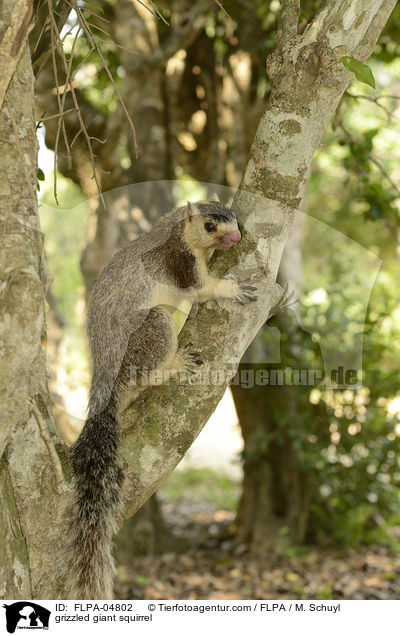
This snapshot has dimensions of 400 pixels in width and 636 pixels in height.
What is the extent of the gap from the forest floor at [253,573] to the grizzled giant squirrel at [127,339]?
7.75ft

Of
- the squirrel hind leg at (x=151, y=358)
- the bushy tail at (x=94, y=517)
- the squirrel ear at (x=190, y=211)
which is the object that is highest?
the squirrel ear at (x=190, y=211)

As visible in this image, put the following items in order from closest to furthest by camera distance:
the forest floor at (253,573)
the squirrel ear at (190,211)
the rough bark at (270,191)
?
1. the rough bark at (270,191)
2. the squirrel ear at (190,211)
3. the forest floor at (253,573)

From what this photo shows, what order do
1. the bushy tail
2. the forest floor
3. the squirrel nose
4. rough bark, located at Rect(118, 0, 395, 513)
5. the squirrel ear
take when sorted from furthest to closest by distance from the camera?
the forest floor < the squirrel ear < the squirrel nose < rough bark, located at Rect(118, 0, 395, 513) < the bushy tail

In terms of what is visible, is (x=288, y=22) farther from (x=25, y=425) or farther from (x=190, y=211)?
(x=25, y=425)

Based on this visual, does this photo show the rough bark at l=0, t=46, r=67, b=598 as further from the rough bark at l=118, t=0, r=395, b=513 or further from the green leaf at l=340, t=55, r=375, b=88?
the green leaf at l=340, t=55, r=375, b=88

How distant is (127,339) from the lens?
104 inches

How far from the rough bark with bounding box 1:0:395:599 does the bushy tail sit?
2.0 inches

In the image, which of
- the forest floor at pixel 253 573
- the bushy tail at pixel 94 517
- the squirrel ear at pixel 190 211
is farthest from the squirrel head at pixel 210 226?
the forest floor at pixel 253 573

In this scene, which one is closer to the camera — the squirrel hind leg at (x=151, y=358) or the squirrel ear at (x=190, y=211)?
the squirrel hind leg at (x=151, y=358)

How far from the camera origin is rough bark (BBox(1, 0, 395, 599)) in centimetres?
186

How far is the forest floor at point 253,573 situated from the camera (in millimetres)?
4230

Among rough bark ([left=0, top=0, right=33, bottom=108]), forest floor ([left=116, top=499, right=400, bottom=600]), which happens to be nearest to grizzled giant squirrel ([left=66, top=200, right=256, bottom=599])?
rough bark ([left=0, top=0, right=33, bottom=108])

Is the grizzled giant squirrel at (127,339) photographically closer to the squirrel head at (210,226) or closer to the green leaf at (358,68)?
the squirrel head at (210,226)
